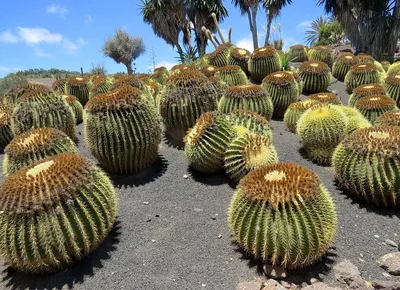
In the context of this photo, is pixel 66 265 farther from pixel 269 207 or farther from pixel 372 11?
pixel 372 11

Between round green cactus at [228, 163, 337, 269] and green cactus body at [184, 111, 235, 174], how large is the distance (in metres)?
1.63

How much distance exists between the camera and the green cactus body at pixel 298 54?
16.0 m

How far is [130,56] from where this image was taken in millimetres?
37469

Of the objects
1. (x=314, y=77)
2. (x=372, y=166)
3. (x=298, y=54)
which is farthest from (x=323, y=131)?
(x=298, y=54)

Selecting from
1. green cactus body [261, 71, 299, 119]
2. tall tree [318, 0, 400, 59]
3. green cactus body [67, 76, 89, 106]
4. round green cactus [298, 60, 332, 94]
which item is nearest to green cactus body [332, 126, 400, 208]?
green cactus body [261, 71, 299, 119]

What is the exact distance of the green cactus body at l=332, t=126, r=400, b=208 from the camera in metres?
4.90

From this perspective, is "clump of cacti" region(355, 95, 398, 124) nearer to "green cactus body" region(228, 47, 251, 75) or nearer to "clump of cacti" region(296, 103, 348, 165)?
"clump of cacti" region(296, 103, 348, 165)

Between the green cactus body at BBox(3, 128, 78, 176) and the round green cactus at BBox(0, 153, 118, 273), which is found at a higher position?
the green cactus body at BBox(3, 128, 78, 176)

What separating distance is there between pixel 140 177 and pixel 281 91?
427 centimetres

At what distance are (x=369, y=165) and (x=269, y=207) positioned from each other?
1.91m

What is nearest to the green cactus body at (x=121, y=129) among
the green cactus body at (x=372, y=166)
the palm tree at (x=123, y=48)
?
the green cactus body at (x=372, y=166)

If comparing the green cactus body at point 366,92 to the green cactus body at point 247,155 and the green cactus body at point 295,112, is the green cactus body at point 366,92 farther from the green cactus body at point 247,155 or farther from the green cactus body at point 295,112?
the green cactus body at point 247,155

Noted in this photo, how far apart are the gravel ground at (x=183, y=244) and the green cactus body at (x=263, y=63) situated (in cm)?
578

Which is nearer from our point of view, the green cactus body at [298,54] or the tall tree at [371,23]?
the green cactus body at [298,54]
